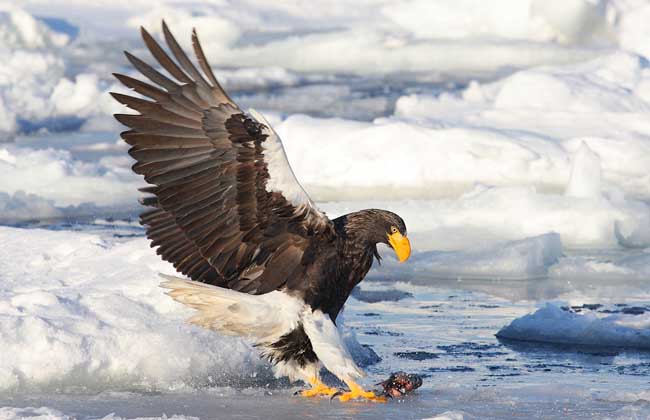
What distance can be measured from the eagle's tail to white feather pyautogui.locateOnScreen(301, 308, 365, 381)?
0.06 metres

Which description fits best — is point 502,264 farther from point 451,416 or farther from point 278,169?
point 451,416

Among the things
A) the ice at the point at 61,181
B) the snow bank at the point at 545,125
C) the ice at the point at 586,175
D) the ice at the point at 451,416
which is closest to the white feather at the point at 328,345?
the ice at the point at 451,416

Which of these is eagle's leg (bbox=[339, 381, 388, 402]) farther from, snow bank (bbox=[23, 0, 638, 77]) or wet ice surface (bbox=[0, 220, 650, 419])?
snow bank (bbox=[23, 0, 638, 77])

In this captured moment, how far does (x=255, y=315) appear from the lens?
15.9ft

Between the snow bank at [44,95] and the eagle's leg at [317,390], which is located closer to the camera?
the eagle's leg at [317,390]

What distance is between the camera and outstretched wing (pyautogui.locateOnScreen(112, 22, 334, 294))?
4.71m

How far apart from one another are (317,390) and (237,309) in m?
0.46

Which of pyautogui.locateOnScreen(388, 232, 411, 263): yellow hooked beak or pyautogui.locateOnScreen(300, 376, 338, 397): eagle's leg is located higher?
pyautogui.locateOnScreen(388, 232, 411, 263): yellow hooked beak

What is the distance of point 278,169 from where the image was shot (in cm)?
461

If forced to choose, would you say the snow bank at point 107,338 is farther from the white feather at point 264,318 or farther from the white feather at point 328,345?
the white feather at point 328,345

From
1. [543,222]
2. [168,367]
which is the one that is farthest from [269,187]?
[543,222]

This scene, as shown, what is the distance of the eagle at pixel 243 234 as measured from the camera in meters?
4.80

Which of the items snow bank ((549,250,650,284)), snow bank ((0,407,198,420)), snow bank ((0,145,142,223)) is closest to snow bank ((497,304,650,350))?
snow bank ((549,250,650,284))

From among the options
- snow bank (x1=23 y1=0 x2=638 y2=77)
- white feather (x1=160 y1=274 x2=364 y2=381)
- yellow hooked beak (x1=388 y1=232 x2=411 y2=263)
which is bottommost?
white feather (x1=160 y1=274 x2=364 y2=381)
